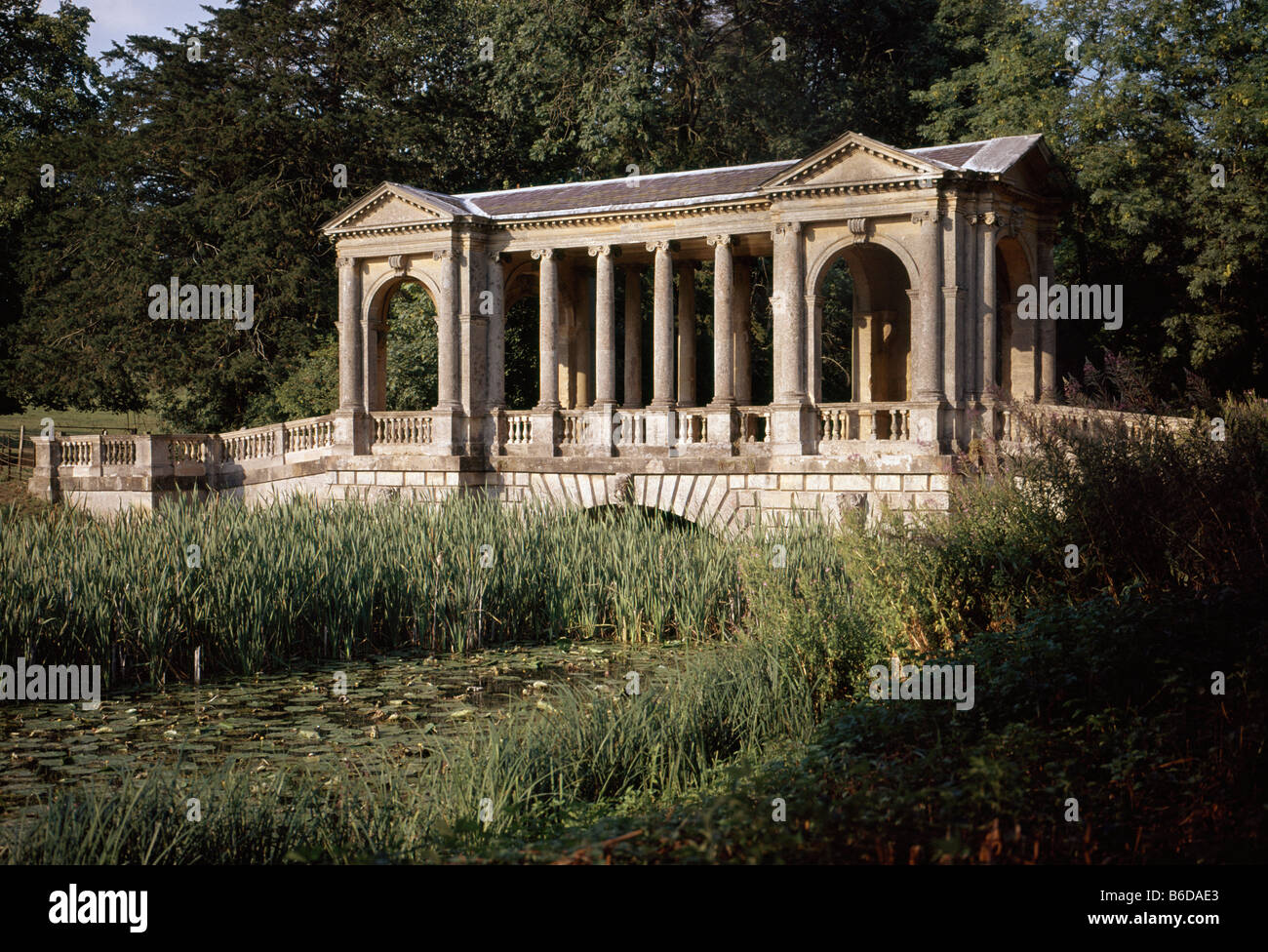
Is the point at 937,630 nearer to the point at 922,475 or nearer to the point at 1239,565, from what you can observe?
the point at 1239,565

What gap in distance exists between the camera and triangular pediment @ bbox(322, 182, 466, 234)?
25688 millimetres

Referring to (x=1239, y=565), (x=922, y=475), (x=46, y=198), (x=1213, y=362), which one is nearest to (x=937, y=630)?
(x=1239, y=565)

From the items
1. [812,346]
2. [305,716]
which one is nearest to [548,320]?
[812,346]

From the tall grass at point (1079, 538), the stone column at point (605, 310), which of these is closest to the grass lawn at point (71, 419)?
the stone column at point (605, 310)

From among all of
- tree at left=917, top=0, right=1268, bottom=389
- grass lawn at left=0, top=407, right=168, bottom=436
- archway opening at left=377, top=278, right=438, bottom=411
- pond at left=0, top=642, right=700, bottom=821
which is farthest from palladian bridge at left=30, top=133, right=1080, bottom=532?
grass lawn at left=0, top=407, right=168, bottom=436

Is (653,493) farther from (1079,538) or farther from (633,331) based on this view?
(1079,538)

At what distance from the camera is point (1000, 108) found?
27.5 metres

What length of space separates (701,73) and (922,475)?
1738 centimetres

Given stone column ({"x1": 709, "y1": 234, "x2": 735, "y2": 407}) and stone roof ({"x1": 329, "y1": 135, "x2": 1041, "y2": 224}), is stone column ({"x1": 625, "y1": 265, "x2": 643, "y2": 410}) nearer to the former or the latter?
stone roof ({"x1": 329, "y1": 135, "x2": 1041, "y2": 224})

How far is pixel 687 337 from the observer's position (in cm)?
2802

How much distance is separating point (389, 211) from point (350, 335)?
277cm

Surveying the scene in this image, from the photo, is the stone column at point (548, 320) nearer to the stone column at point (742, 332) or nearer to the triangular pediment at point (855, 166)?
the stone column at point (742, 332)

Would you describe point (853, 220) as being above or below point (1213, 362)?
above
